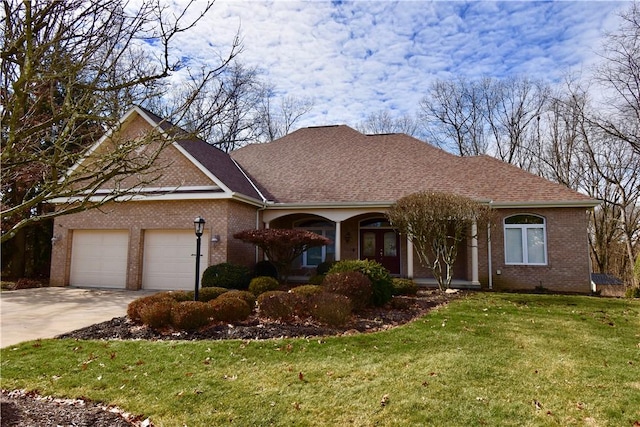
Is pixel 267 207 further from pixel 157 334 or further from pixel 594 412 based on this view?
pixel 594 412

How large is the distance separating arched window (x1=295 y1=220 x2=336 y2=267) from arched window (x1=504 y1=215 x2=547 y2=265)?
6.86m

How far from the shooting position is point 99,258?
14820 mm

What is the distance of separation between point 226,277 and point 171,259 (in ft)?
10.7

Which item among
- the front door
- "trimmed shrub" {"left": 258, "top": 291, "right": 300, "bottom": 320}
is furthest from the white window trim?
"trimmed shrub" {"left": 258, "top": 291, "right": 300, "bottom": 320}

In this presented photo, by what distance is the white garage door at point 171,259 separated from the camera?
45.5 feet

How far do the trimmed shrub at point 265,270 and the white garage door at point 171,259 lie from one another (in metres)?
1.86

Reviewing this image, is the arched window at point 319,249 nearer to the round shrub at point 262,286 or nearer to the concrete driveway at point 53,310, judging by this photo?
the round shrub at point 262,286

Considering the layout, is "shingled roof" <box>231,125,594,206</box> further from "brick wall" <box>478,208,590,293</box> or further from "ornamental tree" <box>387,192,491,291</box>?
"ornamental tree" <box>387,192,491,291</box>

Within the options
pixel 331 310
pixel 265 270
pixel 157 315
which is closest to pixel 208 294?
pixel 157 315

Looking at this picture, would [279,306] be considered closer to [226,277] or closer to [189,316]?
[189,316]

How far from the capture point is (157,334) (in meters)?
7.21

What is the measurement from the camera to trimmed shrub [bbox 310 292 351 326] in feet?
24.9

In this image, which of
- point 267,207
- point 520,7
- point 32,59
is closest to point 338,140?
point 267,207

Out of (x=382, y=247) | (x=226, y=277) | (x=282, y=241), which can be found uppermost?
(x=282, y=241)
